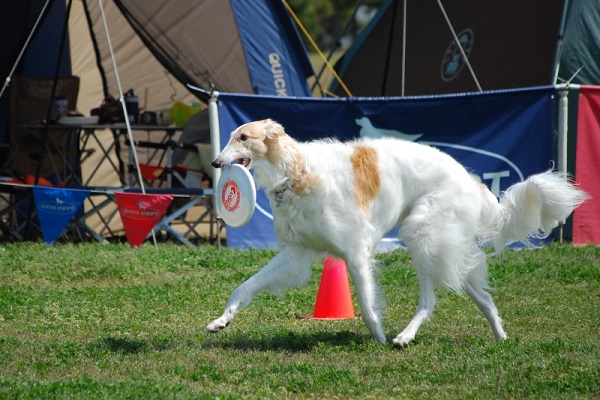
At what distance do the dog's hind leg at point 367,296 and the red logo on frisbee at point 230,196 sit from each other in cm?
95

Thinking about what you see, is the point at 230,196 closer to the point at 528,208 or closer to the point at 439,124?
the point at 528,208

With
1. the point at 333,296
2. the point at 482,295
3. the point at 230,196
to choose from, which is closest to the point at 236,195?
the point at 230,196

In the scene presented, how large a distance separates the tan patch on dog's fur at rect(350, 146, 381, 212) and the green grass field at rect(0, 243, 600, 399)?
968mm

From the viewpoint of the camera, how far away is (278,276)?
5816mm

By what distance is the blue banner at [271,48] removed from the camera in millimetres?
11281

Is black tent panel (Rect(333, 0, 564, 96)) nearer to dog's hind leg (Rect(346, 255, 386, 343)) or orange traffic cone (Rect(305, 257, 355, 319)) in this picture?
orange traffic cone (Rect(305, 257, 355, 319))

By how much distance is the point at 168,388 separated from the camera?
15.3ft

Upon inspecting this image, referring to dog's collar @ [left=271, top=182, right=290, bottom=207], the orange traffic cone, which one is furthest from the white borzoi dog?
the orange traffic cone

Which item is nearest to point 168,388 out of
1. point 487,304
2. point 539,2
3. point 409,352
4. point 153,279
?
point 409,352

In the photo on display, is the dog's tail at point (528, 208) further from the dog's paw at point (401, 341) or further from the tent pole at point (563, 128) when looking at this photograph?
the tent pole at point (563, 128)

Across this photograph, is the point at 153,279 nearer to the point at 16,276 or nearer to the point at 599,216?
the point at 16,276

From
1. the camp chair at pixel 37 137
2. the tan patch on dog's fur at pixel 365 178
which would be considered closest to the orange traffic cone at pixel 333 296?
the tan patch on dog's fur at pixel 365 178

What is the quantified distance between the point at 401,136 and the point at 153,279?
3334 millimetres

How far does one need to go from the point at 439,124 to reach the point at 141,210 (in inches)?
136
